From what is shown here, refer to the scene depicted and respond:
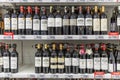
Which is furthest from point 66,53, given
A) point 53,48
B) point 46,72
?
point 46,72

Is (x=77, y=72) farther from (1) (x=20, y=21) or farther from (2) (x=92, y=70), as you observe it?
(1) (x=20, y=21)

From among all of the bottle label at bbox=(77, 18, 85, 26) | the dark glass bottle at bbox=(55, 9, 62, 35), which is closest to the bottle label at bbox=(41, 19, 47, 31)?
the dark glass bottle at bbox=(55, 9, 62, 35)

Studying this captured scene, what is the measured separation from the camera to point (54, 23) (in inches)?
76.2

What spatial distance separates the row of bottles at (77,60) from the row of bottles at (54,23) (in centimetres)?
17

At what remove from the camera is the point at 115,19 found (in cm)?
206

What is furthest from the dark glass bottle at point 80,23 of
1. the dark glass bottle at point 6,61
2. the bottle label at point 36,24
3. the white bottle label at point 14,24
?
the dark glass bottle at point 6,61

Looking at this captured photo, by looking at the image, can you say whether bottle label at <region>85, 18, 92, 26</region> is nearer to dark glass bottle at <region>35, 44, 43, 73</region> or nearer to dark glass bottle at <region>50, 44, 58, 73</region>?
dark glass bottle at <region>50, 44, 58, 73</region>

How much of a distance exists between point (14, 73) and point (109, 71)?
1.04 m

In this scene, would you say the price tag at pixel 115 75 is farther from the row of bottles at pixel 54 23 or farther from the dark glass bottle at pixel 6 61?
the dark glass bottle at pixel 6 61

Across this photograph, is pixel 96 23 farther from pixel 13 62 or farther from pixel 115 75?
pixel 13 62

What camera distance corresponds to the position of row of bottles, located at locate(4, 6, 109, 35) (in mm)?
1909

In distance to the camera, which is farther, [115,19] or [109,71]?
[115,19]

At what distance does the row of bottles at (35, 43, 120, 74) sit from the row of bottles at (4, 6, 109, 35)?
167mm

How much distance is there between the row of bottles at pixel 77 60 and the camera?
1.91 meters
